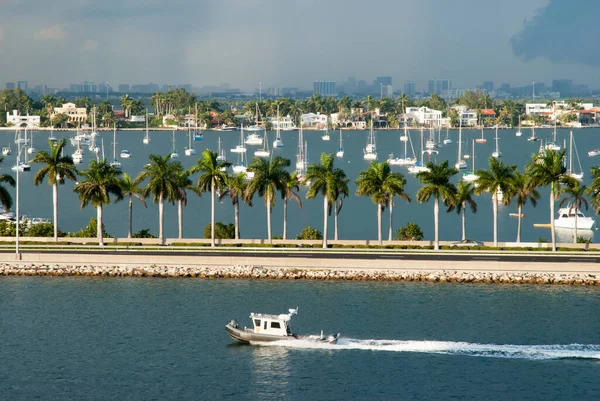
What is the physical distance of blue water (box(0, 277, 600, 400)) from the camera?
2159 inches

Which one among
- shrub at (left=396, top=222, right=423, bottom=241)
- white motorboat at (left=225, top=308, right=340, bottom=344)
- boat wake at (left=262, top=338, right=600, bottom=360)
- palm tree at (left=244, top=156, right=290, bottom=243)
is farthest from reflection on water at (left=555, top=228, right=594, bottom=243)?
white motorboat at (left=225, top=308, right=340, bottom=344)

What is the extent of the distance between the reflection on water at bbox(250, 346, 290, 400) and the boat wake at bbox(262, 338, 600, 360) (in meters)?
2.07

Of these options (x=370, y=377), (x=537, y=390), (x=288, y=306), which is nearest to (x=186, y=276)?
(x=288, y=306)

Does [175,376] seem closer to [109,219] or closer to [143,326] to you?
[143,326]

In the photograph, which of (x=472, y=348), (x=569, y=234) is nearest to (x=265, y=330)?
(x=472, y=348)

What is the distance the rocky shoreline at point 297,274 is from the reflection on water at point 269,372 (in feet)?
55.7

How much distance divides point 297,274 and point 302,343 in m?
17.3

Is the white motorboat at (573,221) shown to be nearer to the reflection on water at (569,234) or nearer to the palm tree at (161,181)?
the reflection on water at (569,234)

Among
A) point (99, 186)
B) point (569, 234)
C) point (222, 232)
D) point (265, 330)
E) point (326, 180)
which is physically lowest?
point (265, 330)

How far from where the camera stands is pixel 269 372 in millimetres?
57906

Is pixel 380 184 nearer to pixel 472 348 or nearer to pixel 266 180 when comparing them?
pixel 266 180

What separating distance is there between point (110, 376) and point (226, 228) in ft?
122

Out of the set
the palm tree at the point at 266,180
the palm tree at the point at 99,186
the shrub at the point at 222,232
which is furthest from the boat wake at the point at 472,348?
the palm tree at the point at 99,186

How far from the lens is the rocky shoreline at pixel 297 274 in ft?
254
